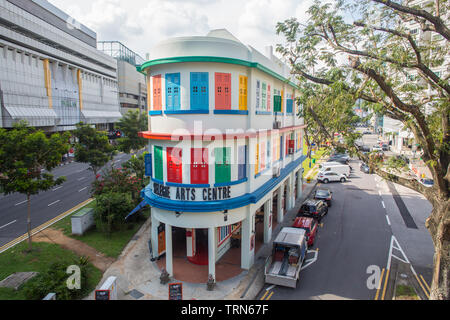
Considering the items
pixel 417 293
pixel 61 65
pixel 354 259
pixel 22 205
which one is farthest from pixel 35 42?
pixel 417 293

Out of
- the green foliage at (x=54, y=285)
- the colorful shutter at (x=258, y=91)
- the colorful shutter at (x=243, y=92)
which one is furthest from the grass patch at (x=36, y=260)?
the colorful shutter at (x=258, y=91)

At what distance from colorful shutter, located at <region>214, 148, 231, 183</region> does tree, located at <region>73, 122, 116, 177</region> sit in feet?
51.0

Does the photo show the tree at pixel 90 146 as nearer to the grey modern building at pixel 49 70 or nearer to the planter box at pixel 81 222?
the planter box at pixel 81 222

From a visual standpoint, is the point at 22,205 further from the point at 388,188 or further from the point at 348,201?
the point at 388,188

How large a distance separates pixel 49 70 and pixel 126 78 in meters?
37.7

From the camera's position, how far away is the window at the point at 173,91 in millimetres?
14016

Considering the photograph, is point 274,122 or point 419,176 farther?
point 419,176

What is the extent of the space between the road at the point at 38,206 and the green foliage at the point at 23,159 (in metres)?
5.08

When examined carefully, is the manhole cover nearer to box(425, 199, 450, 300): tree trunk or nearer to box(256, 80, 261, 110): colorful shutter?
box(256, 80, 261, 110): colorful shutter

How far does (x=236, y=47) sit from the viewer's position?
1444cm

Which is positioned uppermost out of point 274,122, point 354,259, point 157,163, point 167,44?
point 167,44

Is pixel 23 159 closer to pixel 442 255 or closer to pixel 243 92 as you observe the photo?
pixel 243 92

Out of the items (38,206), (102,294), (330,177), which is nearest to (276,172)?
(102,294)
